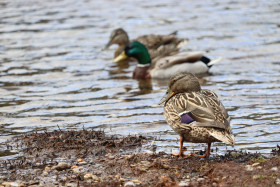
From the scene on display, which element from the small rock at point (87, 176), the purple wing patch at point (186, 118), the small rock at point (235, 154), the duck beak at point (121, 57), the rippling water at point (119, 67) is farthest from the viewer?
the duck beak at point (121, 57)

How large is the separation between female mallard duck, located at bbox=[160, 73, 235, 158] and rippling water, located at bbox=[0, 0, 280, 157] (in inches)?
29.8

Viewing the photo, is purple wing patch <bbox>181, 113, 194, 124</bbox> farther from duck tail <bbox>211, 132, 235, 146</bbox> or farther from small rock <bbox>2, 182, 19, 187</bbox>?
small rock <bbox>2, 182, 19, 187</bbox>

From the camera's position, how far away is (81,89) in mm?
11891

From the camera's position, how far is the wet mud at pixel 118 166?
5656 mm

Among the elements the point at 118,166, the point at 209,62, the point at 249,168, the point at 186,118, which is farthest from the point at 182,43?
the point at 249,168

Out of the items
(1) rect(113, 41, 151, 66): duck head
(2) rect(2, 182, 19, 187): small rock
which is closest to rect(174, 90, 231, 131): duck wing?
(2) rect(2, 182, 19, 187): small rock

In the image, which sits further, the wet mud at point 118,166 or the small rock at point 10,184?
the small rock at point 10,184

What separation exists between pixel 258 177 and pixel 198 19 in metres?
14.4

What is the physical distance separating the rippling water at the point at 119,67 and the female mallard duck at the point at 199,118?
0.76m

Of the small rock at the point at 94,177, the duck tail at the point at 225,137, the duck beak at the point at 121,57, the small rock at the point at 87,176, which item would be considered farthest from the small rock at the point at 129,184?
the duck beak at the point at 121,57

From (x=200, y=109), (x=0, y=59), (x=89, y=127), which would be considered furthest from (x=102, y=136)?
(x=0, y=59)

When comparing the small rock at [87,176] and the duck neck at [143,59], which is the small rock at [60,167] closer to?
the small rock at [87,176]

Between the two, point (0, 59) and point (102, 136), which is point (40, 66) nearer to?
point (0, 59)

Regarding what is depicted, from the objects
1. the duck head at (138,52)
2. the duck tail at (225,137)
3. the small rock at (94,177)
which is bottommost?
Answer: the duck head at (138,52)
